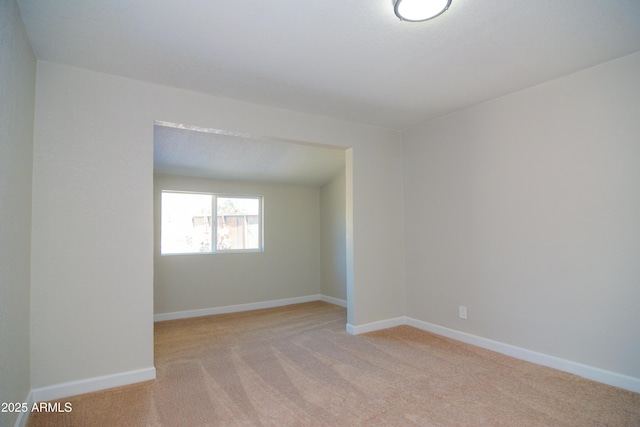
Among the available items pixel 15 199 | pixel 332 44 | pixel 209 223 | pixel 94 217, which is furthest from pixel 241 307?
pixel 332 44

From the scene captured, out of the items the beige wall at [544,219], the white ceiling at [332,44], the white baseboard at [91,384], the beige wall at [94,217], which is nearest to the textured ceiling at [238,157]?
the beige wall at [94,217]

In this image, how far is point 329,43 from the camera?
228cm

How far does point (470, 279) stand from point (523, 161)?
1.27 m

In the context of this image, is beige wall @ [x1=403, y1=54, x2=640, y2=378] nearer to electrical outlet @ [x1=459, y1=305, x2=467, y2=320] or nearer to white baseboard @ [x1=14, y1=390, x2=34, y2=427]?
electrical outlet @ [x1=459, y1=305, x2=467, y2=320]

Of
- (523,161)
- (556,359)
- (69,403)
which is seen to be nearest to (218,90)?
(69,403)

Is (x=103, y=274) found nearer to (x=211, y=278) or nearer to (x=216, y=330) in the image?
(x=216, y=330)

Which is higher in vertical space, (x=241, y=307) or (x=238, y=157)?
(x=238, y=157)

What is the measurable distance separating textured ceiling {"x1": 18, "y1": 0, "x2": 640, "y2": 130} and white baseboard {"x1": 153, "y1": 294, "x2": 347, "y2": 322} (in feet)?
10.4

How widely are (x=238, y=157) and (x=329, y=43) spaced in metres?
2.54

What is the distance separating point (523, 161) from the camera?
10.2ft

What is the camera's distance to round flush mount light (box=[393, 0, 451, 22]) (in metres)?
1.80

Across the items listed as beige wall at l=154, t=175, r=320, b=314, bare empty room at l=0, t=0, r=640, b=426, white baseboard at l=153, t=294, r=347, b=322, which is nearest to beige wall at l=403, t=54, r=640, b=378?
bare empty room at l=0, t=0, r=640, b=426

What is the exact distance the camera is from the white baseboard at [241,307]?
4.71m

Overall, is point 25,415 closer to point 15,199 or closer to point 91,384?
point 91,384
